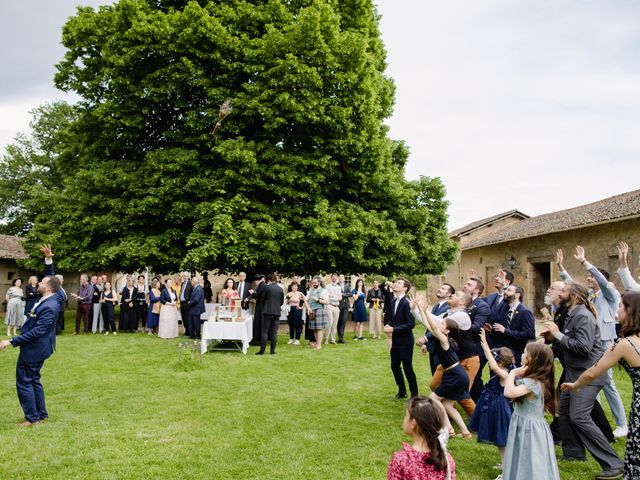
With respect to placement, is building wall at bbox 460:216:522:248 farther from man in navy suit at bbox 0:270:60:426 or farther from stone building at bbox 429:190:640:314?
man in navy suit at bbox 0:270:60:426

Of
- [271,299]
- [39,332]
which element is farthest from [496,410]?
[271,299]

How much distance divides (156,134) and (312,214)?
6957mm

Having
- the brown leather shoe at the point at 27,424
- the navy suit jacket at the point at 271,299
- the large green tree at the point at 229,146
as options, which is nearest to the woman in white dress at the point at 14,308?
the large green tree at the point at 229,146

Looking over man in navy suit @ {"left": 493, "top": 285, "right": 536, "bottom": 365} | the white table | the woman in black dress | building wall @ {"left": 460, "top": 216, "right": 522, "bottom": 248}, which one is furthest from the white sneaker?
building wall @ {"left": 460, "top": 216, "right": 522, "bottom": 248}

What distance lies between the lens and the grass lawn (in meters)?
5.35

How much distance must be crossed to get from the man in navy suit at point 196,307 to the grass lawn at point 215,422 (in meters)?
3.39

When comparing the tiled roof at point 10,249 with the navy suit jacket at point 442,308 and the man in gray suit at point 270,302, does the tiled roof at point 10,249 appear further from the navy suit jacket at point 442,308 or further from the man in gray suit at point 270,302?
the navy suit jacket at point 442,308

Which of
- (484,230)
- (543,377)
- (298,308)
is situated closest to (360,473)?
(543,377)

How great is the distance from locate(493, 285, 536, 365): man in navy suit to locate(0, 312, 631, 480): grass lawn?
56.6 inches

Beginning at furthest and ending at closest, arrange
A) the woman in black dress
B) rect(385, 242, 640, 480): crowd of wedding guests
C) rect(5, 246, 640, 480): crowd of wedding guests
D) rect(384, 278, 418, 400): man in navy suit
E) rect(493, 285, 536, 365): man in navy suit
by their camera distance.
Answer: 1. the woman in black dress
2. rect(384, 278, 418, 400): man in navy suit
3. rect(493, 285, 536, 365): man in navy suit
4. rect(5, 246, 640, 480): crowd of wedding guests
5. rect(385, 242, 640, 480): crowd of wedding guests

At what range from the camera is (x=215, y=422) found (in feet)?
22.8

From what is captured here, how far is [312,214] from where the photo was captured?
17.0m

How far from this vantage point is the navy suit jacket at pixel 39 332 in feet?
21.8

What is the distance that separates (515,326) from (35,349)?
6527 mm
